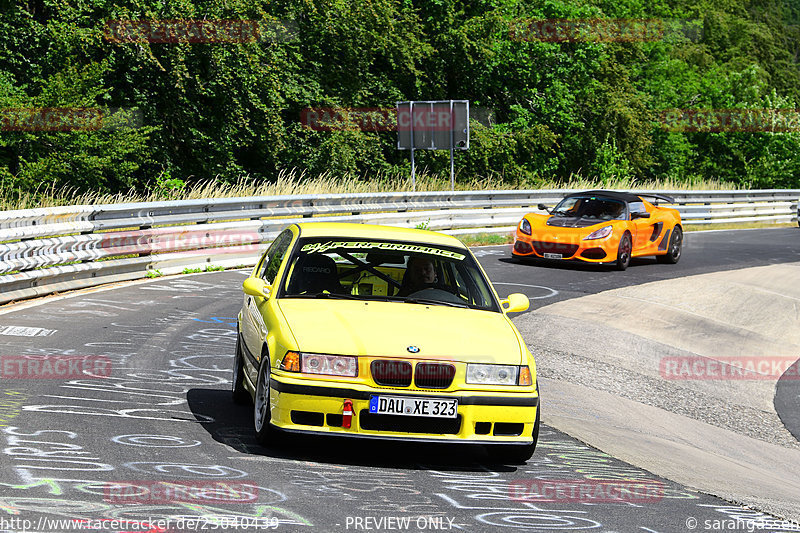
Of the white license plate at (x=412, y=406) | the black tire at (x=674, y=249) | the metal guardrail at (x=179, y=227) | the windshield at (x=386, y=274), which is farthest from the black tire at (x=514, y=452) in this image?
the black tire at (x=674, y=249)

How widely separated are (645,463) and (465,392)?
1645 mm

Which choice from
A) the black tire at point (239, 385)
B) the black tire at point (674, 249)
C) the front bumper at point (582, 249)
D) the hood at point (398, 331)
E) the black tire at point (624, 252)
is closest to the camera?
the hood at point (398, 331)

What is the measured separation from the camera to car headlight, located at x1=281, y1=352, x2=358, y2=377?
6.21 metres

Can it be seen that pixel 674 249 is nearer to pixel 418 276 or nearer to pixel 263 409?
pixel 418 276

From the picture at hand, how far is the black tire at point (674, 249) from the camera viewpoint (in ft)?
71.2

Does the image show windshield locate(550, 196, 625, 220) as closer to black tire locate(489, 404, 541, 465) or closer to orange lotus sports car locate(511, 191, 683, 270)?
orange lotus sports car locate(511, 191, 683, 270)

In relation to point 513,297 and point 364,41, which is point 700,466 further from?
point 364,41

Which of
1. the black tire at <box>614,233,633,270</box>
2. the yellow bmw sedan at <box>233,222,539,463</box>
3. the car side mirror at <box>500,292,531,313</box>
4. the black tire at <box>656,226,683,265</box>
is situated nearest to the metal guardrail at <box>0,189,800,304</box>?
the black tire at <box>614,233,633,270</box>

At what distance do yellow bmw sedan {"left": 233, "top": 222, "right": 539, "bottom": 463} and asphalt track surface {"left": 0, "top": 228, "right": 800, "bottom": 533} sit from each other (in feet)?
0.82

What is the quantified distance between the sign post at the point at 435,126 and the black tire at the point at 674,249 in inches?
280

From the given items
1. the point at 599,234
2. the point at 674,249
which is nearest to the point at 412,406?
the point at 599,234

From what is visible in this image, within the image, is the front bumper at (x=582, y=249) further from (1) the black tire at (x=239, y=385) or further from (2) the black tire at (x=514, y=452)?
(2) the black tire at (x=514, y=452)

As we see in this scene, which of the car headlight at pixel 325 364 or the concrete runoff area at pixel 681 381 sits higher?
the car headlight at pixel 325 364

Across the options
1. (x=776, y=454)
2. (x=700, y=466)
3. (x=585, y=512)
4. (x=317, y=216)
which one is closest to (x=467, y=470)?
(x=585, y=512)
